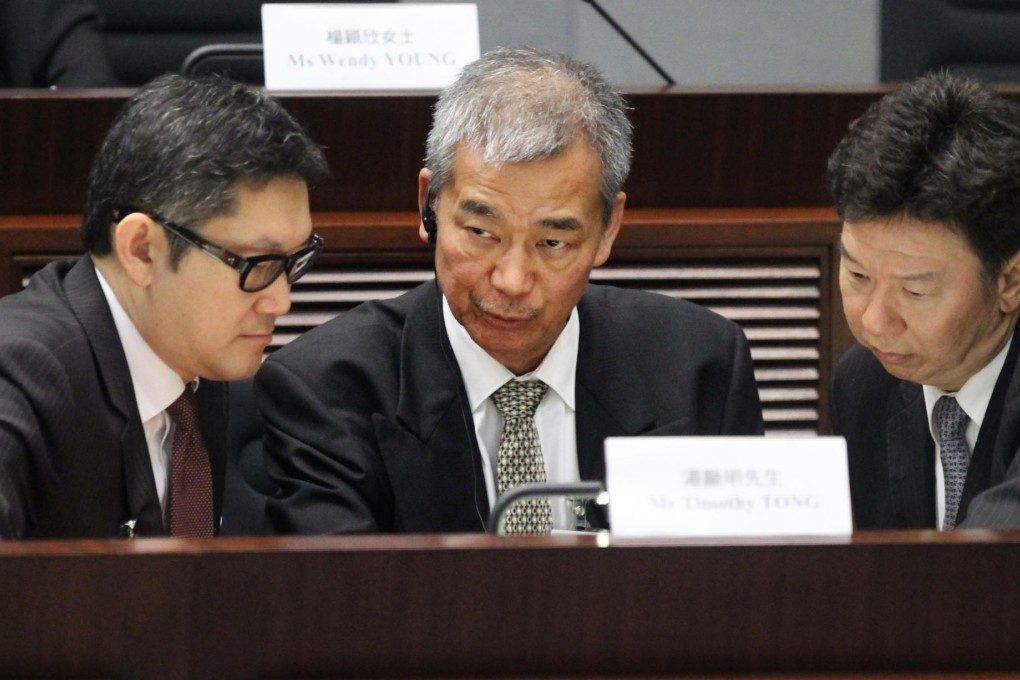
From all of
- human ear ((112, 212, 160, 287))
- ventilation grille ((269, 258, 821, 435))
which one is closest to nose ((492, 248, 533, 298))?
human ear ((112, 212, 160, 287))

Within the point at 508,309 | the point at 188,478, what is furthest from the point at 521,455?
the point at 188,478

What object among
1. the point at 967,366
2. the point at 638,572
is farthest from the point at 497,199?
the point at 638,572

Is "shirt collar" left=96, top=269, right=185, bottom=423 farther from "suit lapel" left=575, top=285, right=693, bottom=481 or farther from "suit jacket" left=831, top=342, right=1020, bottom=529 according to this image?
"suit jacket" left=831, top=342, right=1020, bottom=529

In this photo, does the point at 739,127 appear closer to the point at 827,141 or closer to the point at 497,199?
the point at 827,141

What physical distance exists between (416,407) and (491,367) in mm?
122

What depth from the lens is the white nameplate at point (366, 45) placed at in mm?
2551

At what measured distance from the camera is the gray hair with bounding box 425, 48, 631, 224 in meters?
1.82

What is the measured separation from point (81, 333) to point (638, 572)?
0.90m

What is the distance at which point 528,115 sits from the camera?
183 cm

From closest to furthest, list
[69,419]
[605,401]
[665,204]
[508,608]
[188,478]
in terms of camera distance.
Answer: [508,608] < [69,419] < [188,478] < [605,401] < [665,204]

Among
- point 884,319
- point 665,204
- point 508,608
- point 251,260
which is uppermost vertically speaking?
point 665,204

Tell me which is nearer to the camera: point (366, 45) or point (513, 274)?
point (513, 274)

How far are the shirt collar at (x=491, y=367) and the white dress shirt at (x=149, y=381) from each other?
380 mm

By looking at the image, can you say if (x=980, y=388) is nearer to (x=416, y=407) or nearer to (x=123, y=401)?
(x=416, y=407)
